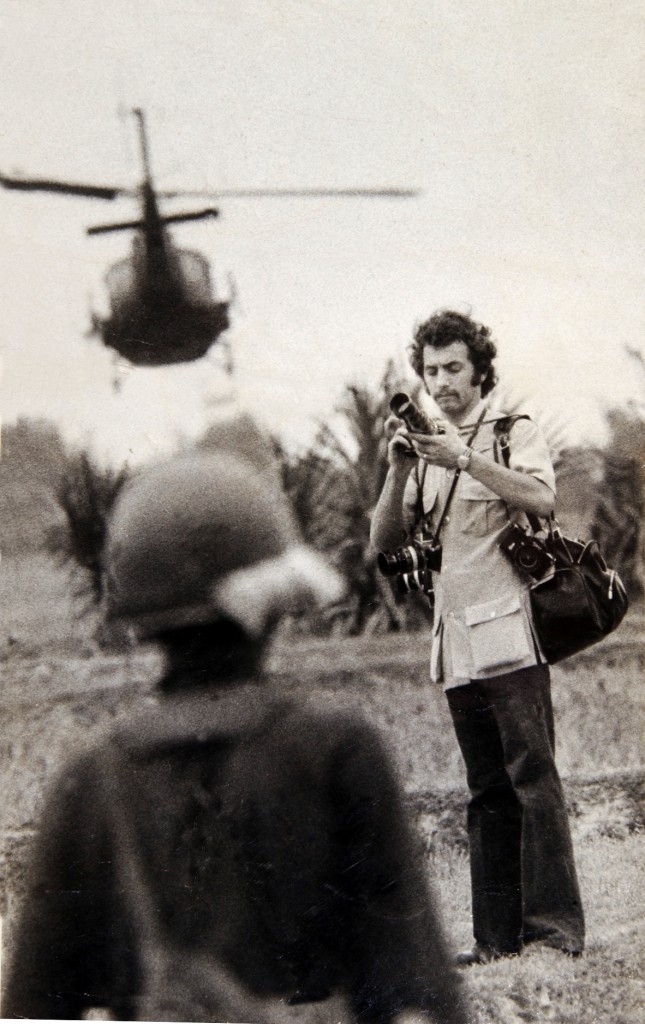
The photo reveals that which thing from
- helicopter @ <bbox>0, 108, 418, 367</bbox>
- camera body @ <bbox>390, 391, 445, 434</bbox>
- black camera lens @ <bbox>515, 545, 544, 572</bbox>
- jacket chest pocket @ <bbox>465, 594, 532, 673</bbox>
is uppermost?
helicopter @ <bbox>0, 108, 418, 367</bbox>

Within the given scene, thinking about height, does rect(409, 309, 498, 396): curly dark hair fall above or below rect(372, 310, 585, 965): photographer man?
above

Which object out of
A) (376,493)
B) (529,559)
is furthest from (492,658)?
(376,493)

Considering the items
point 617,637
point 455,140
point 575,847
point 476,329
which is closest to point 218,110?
point 455,140

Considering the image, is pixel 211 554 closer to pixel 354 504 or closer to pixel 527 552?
pixel 354 504

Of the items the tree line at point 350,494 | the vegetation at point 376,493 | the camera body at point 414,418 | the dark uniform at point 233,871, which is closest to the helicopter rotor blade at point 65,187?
the tree line at point 350,494

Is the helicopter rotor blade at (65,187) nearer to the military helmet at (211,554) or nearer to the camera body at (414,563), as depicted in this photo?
the military helmet at (211,554)

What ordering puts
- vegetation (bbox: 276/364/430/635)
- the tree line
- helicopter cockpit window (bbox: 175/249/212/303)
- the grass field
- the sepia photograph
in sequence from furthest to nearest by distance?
helicopter cockpit window (bbox: 175/249/212/303) < vegetation (bbox: 276/364/430/635) < the tree line < the sepia photograph < the grass field

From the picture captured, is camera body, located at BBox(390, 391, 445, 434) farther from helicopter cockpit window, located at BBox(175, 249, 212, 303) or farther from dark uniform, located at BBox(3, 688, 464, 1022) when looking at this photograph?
dark uniform, located at BBox(3, 688, 464, 1022)

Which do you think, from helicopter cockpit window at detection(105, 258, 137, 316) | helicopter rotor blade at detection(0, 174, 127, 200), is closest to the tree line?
helicopter cockpit window at detection(105, 258, 137, 316)
